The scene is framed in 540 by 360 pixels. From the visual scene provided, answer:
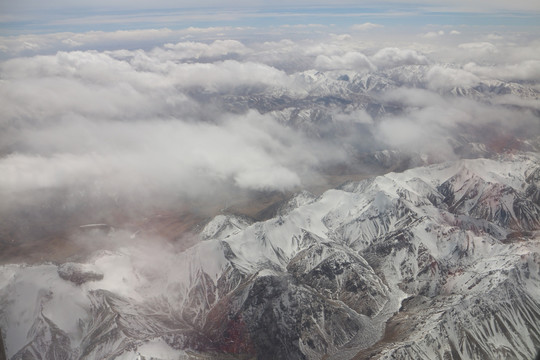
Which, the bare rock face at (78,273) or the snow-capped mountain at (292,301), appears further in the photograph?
the bare rock face at (78,273)

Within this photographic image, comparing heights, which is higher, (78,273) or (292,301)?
(292,301)

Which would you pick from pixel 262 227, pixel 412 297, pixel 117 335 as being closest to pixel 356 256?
pixel 412 297

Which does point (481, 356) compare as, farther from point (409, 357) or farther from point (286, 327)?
point (286, 327)

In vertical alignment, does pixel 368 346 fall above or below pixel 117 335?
below

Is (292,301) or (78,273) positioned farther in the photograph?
(78,273)
